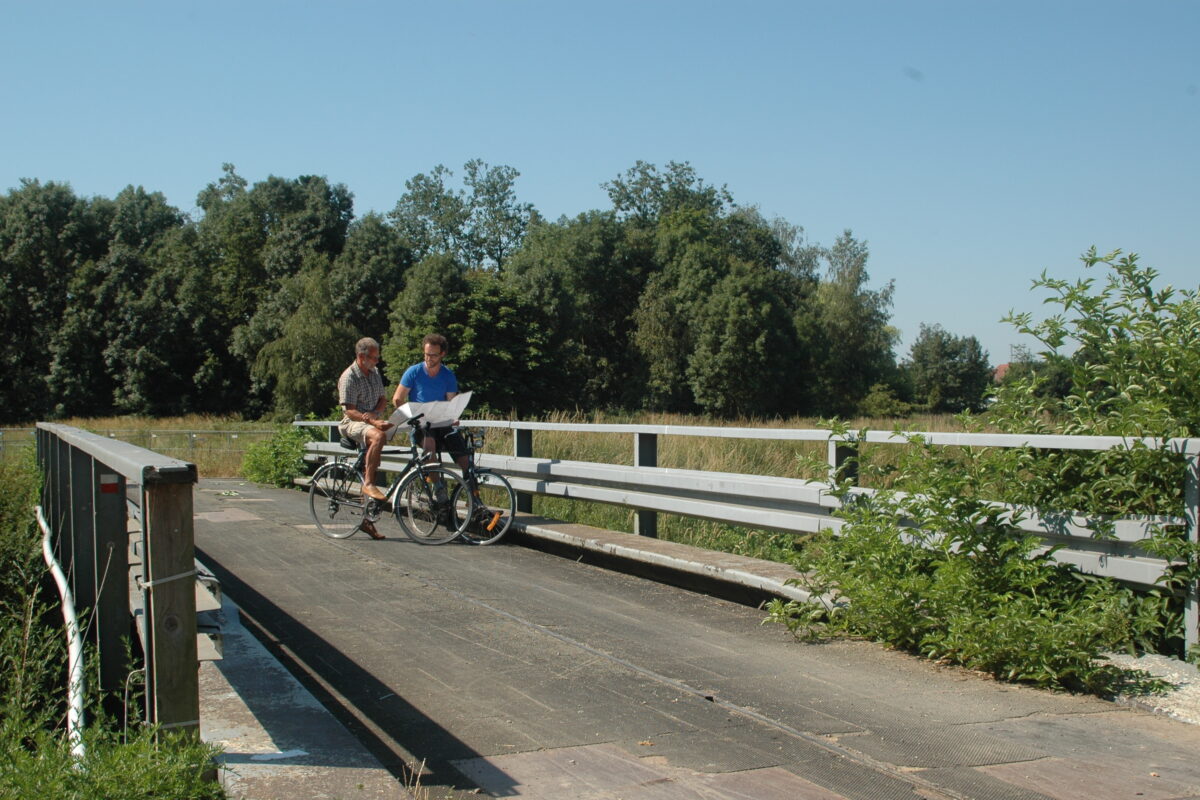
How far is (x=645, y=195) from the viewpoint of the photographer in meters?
83.1

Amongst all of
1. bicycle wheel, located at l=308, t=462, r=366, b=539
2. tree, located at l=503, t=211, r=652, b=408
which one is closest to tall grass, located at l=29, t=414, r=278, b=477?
bicycle wheel, located at l=308, t=462, r=366, b=539

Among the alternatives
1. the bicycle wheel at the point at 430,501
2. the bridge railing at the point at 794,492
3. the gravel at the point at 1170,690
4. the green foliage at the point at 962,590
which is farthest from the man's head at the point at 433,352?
the gravel at the point at 1170,690

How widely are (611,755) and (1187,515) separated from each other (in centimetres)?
277

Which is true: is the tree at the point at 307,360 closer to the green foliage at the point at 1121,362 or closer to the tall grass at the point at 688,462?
the tall grass at the point at 688,462

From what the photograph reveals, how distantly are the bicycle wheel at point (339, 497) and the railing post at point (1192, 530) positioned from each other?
7.19 m

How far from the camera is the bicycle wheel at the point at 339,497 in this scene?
10.1 m

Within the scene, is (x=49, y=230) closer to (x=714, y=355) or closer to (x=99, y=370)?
(x=99, y=370)

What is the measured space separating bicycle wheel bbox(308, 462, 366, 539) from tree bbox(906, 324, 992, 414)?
323ft

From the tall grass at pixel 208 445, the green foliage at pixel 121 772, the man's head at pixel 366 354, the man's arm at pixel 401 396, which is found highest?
the man's head at pixel 366 354

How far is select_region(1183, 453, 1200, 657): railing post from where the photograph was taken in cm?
461

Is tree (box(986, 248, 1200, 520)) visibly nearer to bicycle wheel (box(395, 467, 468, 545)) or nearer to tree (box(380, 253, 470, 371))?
bicycle wheel (box(395, 467, 468, 545))

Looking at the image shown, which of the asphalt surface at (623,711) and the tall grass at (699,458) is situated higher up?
the tall grass at (699,458)

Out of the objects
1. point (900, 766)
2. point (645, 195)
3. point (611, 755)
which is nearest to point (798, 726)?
point (900, 766)

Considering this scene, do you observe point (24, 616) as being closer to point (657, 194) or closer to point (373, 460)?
point (373, 460)
